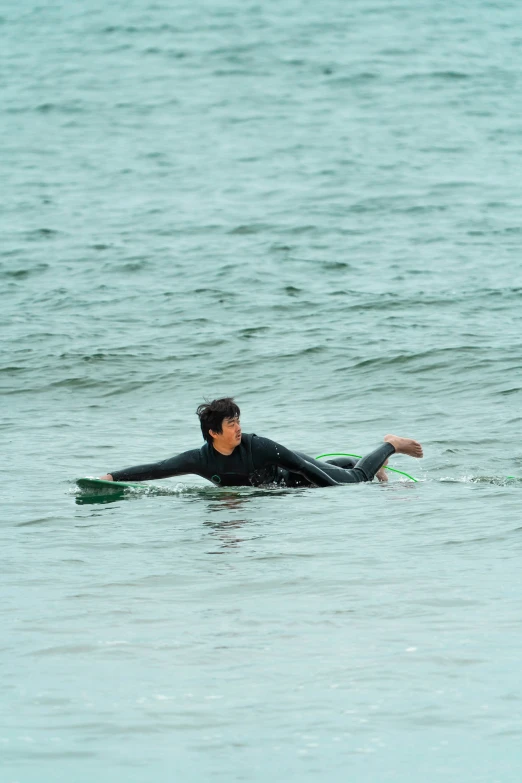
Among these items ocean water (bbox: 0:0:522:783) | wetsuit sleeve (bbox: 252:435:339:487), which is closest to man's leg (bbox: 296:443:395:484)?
ocean water (bbox: 0:0:522:783)

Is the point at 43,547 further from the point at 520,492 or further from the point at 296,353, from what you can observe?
the point at 296,353

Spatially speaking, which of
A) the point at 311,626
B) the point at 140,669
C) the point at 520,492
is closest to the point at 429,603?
the point at 311,626

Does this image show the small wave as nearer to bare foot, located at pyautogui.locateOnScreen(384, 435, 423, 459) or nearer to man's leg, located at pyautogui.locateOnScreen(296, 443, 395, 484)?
bare foot, located at pyautogui.locateOnScreen(384, 435, 423, 459)

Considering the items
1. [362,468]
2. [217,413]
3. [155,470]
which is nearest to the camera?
[217,413]

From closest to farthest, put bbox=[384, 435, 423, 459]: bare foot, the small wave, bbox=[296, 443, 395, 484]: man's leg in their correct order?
the small wave
bbox=[296, 443, 395, 484]: man's leg
bbox=[384, 435, 423, 459]: bare foot

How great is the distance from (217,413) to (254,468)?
0.82 metres

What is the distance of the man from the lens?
9.88 metres

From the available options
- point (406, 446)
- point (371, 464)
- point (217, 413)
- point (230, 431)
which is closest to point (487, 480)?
point (406, 446)

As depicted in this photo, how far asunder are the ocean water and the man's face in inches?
23.9

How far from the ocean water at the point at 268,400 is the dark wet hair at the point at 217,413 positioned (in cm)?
76

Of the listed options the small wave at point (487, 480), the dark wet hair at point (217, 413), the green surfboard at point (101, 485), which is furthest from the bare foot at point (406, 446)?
the green surfboard at point (101, 485)

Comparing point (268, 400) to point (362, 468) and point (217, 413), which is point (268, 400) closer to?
point (362, 468)

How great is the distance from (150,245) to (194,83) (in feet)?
68.7

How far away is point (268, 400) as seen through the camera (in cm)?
1584
